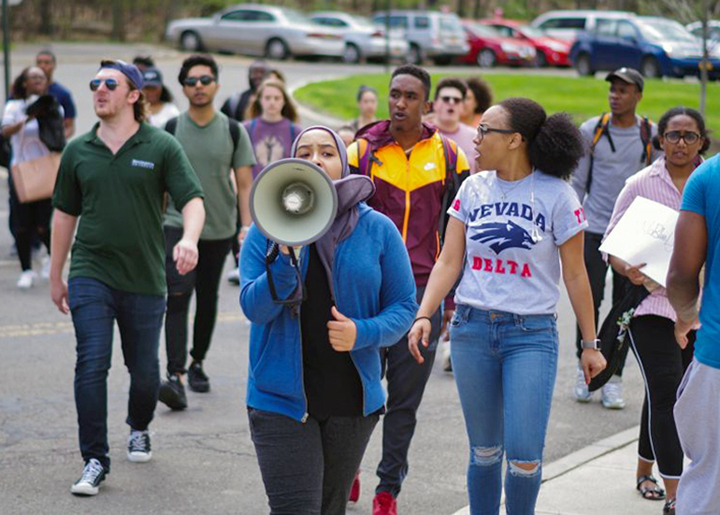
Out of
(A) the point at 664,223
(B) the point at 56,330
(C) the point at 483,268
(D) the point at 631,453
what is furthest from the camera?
(B) the point at 56,330

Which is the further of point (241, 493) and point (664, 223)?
point (241, 493)

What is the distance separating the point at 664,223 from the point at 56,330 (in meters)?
5.67

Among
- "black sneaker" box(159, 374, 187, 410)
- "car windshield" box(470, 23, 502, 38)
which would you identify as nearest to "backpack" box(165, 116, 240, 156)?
"black sneaker" box(159, 374, 187, 410)

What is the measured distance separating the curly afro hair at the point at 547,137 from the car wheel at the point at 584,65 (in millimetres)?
29755

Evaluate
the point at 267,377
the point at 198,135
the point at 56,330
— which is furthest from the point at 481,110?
the point at 267,377

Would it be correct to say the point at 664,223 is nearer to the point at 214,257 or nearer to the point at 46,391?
the point at 214,257

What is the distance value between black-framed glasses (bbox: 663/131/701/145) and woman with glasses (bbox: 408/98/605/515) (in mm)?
1066

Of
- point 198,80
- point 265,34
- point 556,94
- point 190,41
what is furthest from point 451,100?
point 190,41

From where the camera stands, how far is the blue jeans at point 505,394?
519 centimetres

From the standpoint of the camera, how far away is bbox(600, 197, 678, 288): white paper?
5883 mm

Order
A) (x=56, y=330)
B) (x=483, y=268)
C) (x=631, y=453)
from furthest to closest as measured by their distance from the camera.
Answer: (x=56, y=330), (x=631, y=453), (x=483, y=268)

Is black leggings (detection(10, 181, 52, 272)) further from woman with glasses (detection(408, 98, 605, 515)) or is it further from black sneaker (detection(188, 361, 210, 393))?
woman with glasses (detection(408, 98, 605, 515))

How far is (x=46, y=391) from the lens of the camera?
8.29 metres

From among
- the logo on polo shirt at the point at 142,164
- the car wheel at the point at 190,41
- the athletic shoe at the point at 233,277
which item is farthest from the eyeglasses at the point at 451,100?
the car wheel at the point at 190,41
